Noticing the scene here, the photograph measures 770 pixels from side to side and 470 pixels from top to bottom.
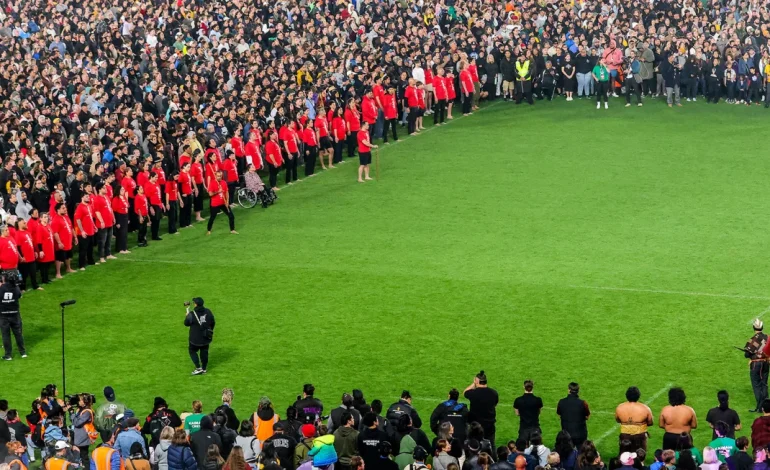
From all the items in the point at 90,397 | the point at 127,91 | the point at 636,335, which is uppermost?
the point at 127,91

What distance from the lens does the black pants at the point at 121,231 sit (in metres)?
34.1

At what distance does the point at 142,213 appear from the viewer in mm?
34500

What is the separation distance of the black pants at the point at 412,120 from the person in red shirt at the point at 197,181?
32.7 feet

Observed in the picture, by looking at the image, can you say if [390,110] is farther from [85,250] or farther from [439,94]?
[85,250]

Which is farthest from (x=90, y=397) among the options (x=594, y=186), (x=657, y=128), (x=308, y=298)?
(x=657, y=128)

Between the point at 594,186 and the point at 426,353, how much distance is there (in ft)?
44.6

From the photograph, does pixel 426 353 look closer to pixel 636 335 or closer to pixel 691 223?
pixel 636 335

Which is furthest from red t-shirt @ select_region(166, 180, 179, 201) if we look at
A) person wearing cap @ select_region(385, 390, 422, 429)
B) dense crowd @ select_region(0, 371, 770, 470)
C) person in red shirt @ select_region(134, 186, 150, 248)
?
person wearing cap @ select_region(385, 390, 422, 429)

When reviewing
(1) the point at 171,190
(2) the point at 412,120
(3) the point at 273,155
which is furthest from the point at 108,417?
(2) the point at 412,120

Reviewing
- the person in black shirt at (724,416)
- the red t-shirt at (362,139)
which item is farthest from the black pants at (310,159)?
the person in black shirt at (724,416)

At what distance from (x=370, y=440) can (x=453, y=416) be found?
1.65 metres

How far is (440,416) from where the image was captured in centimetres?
2033

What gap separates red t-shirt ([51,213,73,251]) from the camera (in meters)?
31.9

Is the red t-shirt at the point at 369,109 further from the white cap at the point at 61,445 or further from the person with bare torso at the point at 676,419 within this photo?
the white cap at the point at 61,445
